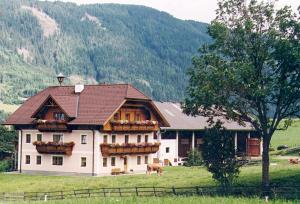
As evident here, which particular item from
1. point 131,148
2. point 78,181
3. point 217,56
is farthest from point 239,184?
point 131,148

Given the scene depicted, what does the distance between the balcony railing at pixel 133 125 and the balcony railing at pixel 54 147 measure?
5.46 m

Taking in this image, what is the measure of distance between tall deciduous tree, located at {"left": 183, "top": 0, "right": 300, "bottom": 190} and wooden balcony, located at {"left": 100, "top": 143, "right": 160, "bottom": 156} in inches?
876

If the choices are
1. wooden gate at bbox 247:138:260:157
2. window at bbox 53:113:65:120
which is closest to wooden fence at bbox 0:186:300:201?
window at bbox 53:113:65:120

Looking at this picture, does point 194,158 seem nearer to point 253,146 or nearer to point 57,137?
point 253,146

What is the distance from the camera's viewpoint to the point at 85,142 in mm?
71062

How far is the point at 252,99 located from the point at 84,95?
3227 cm

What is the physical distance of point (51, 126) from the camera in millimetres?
72312

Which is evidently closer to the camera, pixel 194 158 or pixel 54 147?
pixel 54 147

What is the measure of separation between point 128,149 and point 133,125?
3.03 m

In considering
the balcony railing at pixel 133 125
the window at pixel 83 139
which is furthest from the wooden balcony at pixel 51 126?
the balcony railing at pixel 133 125

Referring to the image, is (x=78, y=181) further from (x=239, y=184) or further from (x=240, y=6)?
(x=240, y=6)

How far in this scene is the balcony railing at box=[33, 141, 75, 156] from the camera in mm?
71206

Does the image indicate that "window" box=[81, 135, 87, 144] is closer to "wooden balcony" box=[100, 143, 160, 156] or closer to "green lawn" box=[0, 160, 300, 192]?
"wooden balcony" box=[100, 143, 160, 156]

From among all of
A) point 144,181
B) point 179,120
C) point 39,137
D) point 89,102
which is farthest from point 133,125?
point 179,120
